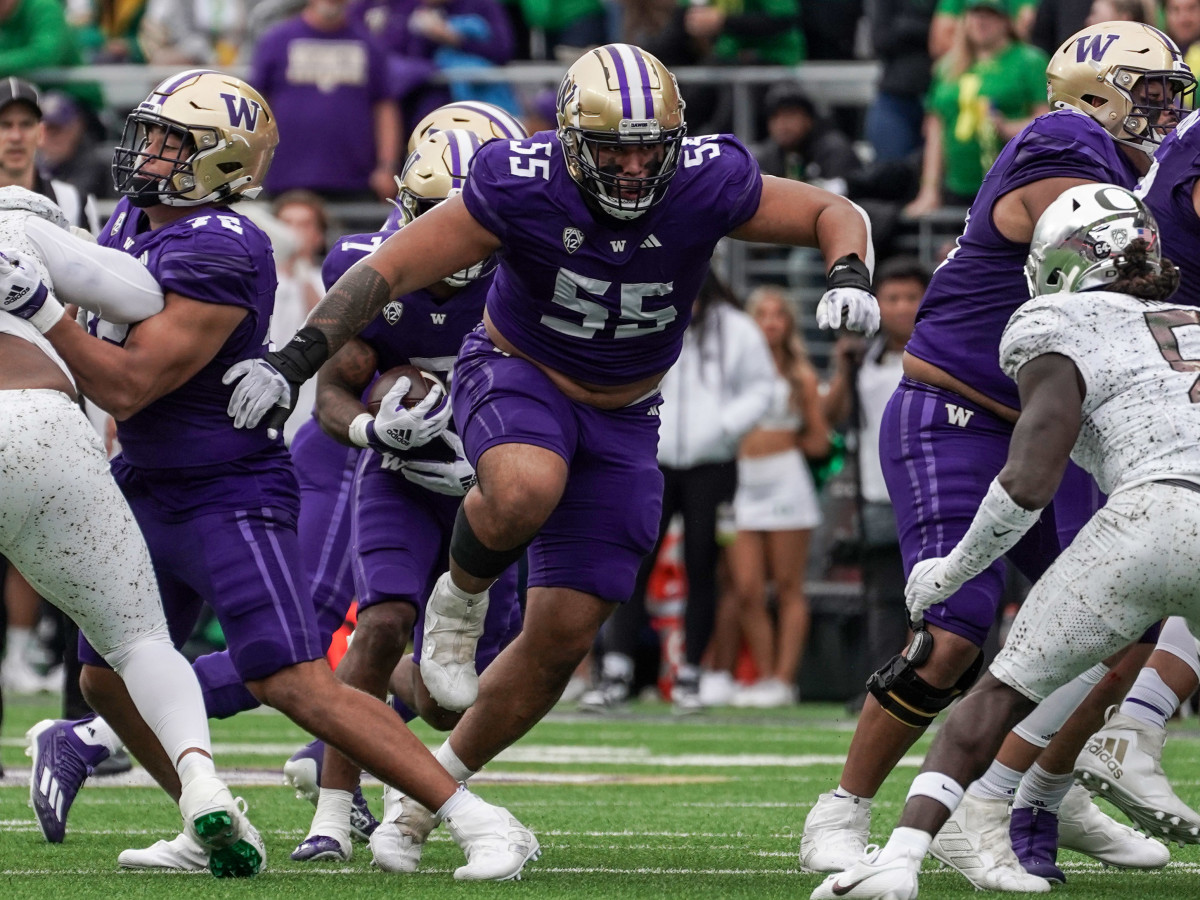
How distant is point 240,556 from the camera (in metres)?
4.85

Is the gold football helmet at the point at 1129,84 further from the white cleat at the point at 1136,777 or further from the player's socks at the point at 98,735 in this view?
the player's socks at the point at 98,735

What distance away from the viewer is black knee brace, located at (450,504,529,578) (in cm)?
498

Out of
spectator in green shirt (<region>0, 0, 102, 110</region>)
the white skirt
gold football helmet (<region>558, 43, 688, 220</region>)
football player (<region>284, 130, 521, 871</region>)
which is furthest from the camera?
spectator in green shirt (<region>0, 0, 102, 110</region>)

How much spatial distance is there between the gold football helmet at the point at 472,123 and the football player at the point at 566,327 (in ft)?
3.03

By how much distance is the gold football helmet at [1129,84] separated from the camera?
5148 millimetres

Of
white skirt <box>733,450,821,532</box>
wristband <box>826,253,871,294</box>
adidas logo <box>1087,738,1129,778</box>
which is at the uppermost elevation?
wristband <box>826,253,871,294</box>

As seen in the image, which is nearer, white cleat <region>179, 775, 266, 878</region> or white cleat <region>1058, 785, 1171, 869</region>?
white cleat <region>179, 775, 266, 878</region>

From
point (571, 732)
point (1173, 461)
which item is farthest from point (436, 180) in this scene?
point (571, 732)

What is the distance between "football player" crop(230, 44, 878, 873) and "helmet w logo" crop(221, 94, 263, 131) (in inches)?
20.3

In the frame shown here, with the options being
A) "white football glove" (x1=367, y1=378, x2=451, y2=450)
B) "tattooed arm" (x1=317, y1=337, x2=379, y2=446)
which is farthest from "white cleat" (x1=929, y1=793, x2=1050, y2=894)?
"tattooed arm" (x1=317, y1=337, x2=379, y2=446)

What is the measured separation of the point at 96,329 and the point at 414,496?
1.04 meters

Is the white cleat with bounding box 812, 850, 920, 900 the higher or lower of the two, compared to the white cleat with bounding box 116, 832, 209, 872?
higher

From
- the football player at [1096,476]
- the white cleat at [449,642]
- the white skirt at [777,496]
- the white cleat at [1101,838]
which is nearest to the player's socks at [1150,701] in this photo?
the white cleat at [1101,838]

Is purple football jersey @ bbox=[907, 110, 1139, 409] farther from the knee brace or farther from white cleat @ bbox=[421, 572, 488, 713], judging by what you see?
white cleat @ bbox=[421, 572, 488, 713]
